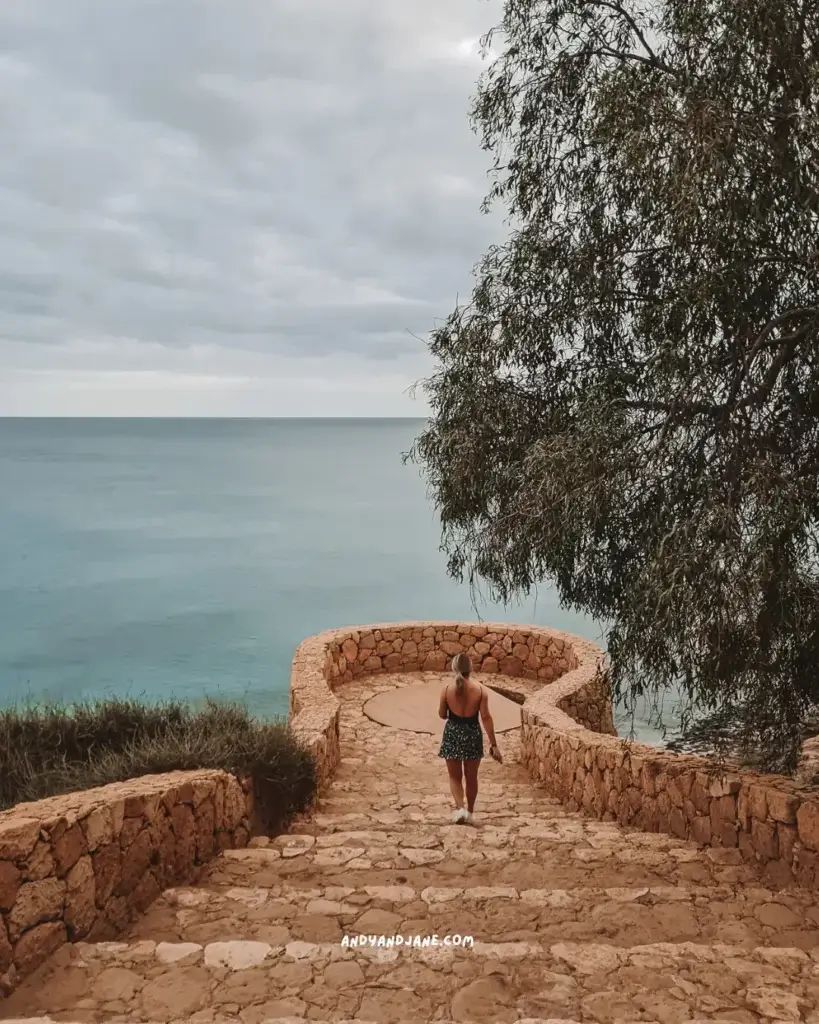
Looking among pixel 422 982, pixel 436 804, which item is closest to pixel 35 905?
pixel 422 982

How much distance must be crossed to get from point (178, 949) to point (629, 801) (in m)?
4.46

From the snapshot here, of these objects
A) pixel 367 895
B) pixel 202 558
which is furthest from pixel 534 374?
pixel 202 558

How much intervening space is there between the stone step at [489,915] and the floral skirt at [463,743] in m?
2.19

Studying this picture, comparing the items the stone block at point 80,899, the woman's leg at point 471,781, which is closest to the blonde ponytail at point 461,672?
the woman's leg at point 471,781

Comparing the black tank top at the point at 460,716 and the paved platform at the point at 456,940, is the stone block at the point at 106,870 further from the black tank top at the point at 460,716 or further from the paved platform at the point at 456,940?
the black tank top at the point at 460,716

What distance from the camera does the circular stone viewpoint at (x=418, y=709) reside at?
11.5 metres

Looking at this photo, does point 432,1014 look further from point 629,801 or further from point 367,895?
point 629,801

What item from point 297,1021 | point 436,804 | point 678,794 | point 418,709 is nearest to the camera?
point 297,1021

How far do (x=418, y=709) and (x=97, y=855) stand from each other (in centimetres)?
791

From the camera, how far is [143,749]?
6145 mm

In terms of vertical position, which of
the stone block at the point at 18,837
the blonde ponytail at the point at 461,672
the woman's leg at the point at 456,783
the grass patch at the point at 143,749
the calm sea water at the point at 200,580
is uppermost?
the stone block at the point at 18,837

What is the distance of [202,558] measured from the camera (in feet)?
173

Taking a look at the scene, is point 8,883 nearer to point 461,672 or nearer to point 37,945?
point 37,945

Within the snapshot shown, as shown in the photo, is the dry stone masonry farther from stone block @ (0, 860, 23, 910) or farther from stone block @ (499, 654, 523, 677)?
stone block @ (499, 654, 523, 677)
